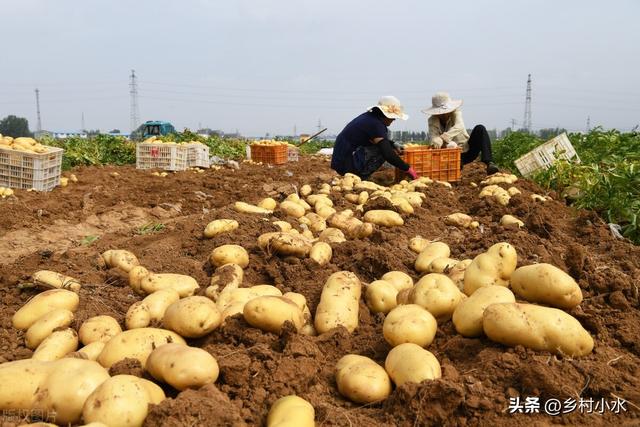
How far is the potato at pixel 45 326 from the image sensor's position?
249 centimetres

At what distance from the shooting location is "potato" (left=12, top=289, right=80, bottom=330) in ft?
8.81

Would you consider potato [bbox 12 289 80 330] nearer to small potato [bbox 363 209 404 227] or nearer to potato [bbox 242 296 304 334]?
potato [bbox 242 296 304 334]

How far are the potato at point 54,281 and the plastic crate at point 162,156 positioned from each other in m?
8.53

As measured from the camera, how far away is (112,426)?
167 centimetres

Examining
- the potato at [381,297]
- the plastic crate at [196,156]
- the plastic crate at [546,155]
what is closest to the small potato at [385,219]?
the potato at [381,297]

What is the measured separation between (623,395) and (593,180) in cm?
460

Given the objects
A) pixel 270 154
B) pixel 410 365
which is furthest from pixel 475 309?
pixel 270 154

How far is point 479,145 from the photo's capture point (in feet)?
27.4

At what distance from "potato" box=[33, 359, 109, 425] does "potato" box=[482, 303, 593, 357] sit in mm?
1618

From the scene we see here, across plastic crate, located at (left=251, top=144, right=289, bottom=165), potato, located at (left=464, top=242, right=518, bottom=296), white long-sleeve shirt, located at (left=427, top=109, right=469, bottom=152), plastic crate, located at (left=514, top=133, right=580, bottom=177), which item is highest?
white long-sleeve shirt, located at (left=427, top=109, right=469, bottom=152)

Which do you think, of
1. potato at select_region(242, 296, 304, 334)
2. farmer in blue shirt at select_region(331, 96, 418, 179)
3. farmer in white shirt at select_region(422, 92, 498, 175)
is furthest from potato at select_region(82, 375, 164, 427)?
farmer in white shirt at select_region(422, 92, 498, 175)

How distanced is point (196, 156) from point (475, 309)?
421 inches

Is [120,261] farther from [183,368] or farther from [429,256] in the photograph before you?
[429,256]

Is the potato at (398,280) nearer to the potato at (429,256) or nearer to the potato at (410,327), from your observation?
the potato at (429,256)
